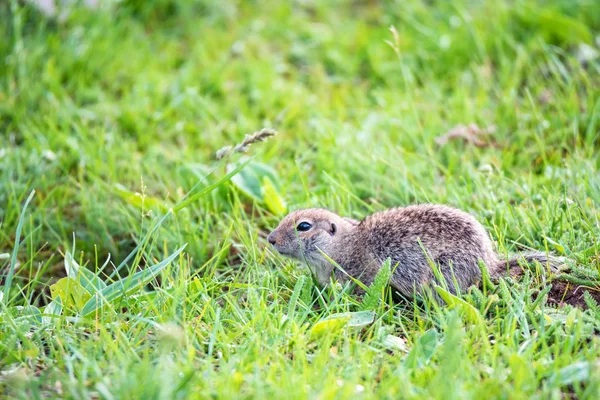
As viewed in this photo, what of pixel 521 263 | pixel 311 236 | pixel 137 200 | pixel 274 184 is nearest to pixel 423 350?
pixel 521 263

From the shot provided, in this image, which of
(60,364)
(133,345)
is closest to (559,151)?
(133,345)

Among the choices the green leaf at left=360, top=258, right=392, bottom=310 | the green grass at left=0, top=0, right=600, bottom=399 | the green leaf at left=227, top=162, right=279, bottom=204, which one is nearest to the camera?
the green grass at left=0, top=0, right=600, bottom=399

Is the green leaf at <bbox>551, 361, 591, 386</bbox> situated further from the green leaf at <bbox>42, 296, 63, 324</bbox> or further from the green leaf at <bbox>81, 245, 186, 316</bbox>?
the green leaf at <bbox>42, 296, 63, 324</bbox>

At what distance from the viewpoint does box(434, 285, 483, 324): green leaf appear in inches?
128

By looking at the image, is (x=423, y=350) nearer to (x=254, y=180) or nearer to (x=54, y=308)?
(x=54, y=308)

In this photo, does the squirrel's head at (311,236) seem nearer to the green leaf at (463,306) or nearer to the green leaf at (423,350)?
the green leaf at (463,306)

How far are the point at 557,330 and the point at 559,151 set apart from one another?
207cm

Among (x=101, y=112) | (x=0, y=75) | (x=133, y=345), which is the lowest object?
(x=133, y=345)

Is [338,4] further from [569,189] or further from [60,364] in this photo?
[60,364]

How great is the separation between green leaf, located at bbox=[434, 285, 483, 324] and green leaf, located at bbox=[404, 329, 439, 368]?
21 cm

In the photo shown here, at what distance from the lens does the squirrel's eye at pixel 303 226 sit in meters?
4.12

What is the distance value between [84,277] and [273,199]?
146 cm

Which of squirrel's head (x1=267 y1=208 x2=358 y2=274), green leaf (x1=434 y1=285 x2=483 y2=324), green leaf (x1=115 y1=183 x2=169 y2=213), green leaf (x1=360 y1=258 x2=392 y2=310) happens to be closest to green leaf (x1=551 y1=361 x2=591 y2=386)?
green leaf (x1=434 y1=285 x2=483 y2=324)

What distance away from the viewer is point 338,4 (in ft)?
25.7
